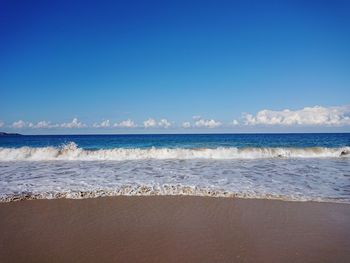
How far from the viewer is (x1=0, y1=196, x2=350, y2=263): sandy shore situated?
4.38 meters

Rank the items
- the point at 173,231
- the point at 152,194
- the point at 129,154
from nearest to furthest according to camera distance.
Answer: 1. the point at 173,231
2. the point at 152,194
3. the point at 129,154

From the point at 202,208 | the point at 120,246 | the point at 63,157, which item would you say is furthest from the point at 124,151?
the point at 120,246

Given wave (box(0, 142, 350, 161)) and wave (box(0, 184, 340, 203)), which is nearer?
wave (box(0, 184, 340, 203))

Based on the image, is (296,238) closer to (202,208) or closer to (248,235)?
(248,235)

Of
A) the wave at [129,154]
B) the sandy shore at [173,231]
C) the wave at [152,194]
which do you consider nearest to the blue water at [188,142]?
the wave at [129,154]

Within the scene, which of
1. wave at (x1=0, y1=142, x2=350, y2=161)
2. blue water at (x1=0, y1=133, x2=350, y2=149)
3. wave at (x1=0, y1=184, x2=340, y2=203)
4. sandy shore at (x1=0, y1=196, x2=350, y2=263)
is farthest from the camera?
blue water at (x1=0, y1=133, x2=350, y2=149)

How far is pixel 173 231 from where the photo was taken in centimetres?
528

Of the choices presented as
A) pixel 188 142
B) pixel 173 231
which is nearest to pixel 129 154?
pixel 173 231

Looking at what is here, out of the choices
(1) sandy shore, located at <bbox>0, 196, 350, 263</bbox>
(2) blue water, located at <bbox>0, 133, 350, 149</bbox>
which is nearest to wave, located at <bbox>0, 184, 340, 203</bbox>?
(1) sandy shore, located at <bbox>0, 196, 350, 263</bbox>

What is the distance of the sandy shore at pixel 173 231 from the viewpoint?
4.38 meters

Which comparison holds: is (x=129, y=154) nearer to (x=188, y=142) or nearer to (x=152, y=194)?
(x=152, y=194)

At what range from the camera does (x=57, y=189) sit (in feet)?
27.8

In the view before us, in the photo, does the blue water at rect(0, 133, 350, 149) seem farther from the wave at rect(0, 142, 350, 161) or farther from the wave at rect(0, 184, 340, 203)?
the wave at rect(0, 184, 340, 203)

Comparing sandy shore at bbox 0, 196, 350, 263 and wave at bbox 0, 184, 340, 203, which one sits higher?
wave at bbox 0, 184, 340, 203
